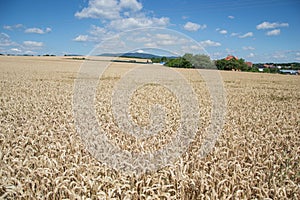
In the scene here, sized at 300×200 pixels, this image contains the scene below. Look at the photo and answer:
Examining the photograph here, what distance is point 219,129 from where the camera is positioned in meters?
7.64

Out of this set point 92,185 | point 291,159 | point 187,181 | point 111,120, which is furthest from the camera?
point 111,120

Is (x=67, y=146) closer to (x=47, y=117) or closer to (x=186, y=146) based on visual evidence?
(x=186, y=146)

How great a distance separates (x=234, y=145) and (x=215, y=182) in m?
1.75

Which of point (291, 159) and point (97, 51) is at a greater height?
point (97, 51)

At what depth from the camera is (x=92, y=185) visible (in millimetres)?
3791

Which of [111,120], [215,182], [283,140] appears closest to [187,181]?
[215,182]

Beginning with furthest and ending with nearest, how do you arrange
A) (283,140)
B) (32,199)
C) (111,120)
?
(111,120)
(283,140)
(32,199)

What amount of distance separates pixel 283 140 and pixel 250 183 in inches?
115

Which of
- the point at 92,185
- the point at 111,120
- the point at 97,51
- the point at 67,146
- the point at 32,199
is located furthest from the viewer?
the point at 111,120

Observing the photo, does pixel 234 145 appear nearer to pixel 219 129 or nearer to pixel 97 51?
pixel 219 129

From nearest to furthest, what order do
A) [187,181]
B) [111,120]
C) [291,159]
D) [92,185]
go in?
1. [92,185]
2. [187,181]
3. [291,159]
4. [111,120]

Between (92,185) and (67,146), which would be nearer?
(92,185)

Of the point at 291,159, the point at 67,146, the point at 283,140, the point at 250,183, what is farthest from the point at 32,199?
the point at 283,140

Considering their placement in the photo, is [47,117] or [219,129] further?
[47,117]
